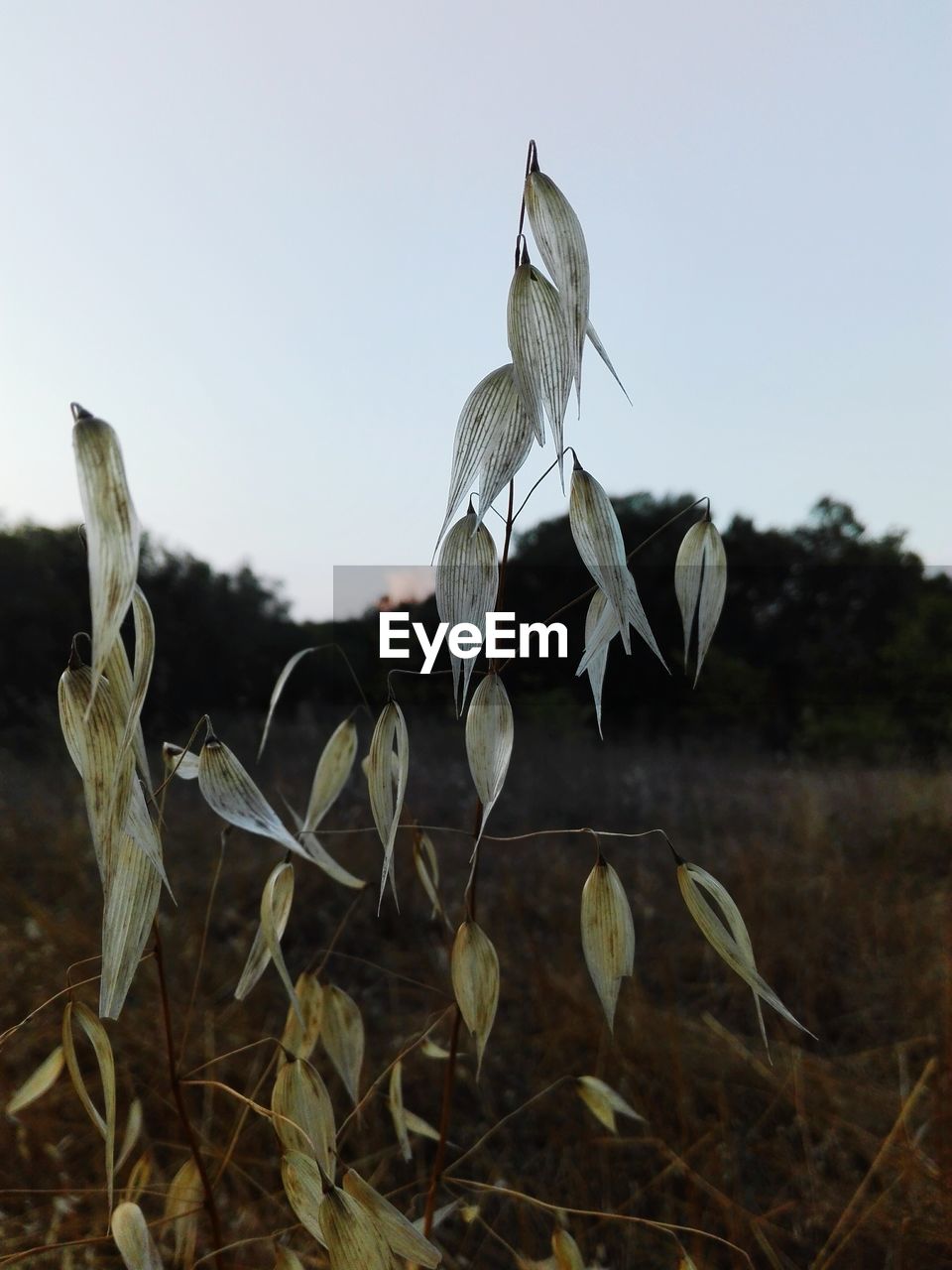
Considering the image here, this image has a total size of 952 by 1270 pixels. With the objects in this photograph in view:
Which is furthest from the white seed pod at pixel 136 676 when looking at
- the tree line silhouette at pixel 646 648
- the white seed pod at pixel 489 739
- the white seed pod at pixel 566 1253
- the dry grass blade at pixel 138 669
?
the tree line silhouette at pixel 646 648

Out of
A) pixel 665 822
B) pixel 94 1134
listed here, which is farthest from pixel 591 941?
pixel 665 822

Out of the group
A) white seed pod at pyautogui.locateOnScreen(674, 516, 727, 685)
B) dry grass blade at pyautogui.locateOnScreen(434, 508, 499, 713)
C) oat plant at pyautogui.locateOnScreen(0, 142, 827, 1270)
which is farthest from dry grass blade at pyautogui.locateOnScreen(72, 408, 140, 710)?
white seed pod at pyautogui.locateOnScreen(674, 516, 727, 685)

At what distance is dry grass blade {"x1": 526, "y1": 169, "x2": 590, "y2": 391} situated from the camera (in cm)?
27

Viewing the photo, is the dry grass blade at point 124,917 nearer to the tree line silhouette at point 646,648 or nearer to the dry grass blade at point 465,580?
the dry grass blade at point 465,580

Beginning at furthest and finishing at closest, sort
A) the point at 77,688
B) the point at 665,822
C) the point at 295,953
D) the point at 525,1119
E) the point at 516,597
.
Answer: the point at 516,597
the point at 665,822
the point at 295,953
the point at 525,1119
the point at 77,688

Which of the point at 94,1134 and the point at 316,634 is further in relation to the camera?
the point at 316,634

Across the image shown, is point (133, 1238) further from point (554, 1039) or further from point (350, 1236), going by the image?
point (554, 1039)

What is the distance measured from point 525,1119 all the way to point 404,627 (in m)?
0.60

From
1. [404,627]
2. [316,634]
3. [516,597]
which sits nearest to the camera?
[404,627]

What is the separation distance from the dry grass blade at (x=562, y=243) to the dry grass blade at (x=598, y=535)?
0.04 meters

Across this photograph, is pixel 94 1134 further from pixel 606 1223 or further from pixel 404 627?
pixel 404 627

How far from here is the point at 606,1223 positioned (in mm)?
686

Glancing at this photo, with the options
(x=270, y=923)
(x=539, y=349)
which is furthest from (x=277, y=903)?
(x=539, y=349)

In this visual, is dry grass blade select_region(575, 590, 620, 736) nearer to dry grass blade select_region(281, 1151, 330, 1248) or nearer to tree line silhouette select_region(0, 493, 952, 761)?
dry grass blade select_region(281, 1151, 330, 1248)
